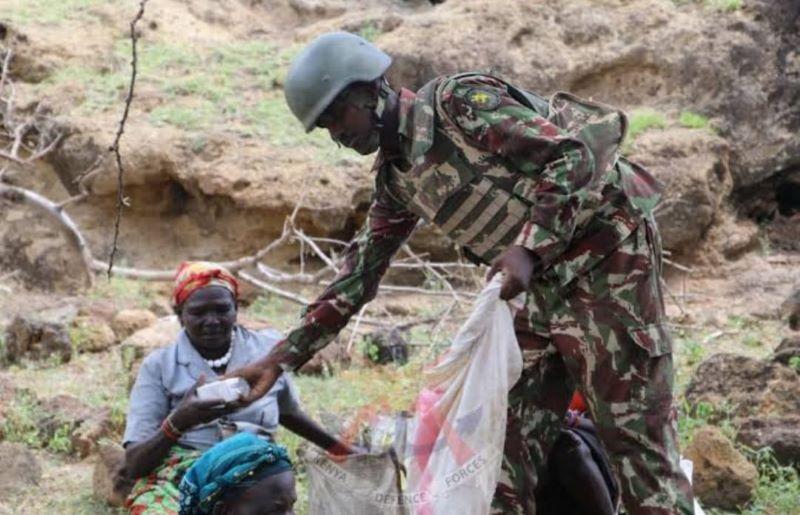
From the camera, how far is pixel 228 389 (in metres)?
3.86

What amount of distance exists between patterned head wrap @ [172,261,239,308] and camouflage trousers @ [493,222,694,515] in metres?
1.22

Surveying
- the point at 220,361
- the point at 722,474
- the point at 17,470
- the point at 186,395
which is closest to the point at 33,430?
the point at 17,470

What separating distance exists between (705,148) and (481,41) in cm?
178

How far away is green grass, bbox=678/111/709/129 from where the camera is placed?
9.48m

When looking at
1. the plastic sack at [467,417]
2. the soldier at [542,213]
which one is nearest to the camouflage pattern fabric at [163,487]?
the plastic sack at [467,417]

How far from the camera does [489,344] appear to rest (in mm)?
3408

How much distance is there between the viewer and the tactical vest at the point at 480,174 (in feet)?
11.3

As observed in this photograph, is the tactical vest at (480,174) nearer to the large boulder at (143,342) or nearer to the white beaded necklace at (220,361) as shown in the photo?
the white beaded necklace at (220,361)

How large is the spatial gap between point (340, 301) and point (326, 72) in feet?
2.52

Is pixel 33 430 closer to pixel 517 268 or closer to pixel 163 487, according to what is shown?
pixel 163 487

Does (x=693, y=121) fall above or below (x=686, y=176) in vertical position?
above

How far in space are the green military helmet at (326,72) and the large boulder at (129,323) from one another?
4.55m

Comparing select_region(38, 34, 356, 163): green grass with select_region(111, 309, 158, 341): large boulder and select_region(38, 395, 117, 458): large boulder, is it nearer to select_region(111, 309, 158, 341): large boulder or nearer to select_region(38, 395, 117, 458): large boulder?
select_region(111, 309, 158, 341): large boulder

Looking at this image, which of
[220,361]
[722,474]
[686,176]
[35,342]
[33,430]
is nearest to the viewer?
[220,361]
